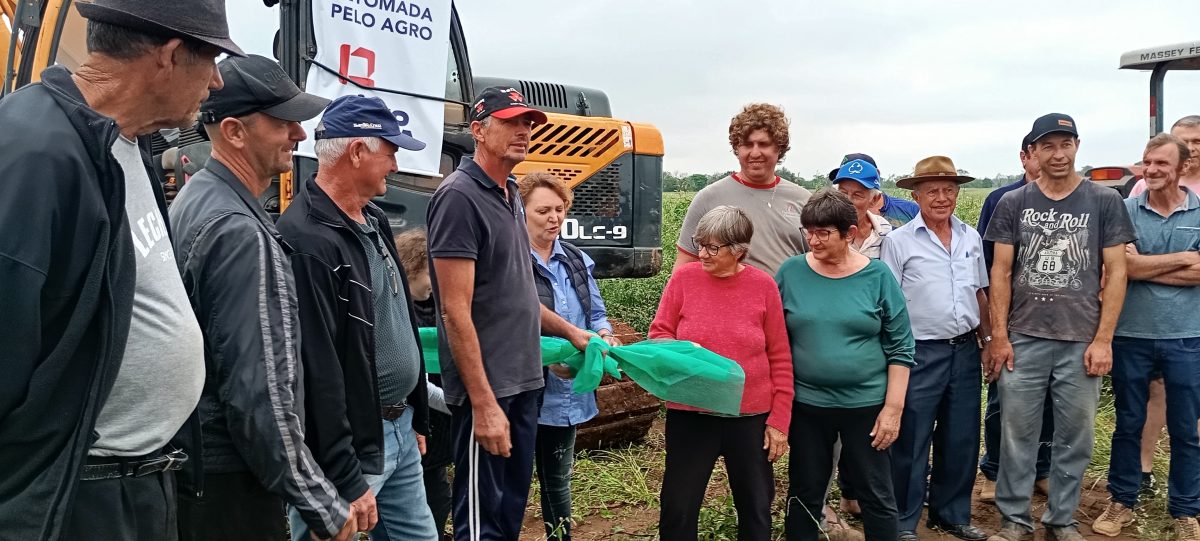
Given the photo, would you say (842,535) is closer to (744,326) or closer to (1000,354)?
(1000,354)

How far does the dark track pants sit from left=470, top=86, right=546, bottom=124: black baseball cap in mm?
969

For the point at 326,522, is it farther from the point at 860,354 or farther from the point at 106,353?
the point at 860,354

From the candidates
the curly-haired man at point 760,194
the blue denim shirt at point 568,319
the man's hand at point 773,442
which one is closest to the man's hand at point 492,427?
the blue denim shirt at point 568,319

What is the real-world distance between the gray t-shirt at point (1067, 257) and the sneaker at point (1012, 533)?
938 millimetres

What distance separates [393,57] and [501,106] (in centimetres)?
218

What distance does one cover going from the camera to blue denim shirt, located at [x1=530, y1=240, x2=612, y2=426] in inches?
140

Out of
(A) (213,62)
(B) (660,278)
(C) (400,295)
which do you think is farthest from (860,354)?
(B) (660,278)

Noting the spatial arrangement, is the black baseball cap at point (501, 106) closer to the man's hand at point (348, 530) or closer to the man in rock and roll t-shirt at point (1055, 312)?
the man's hand at point (348, 530)

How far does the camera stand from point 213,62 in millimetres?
1759

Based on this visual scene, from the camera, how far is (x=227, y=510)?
2.04 m

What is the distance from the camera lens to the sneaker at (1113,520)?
173 inches

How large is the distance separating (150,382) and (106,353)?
0.19 m

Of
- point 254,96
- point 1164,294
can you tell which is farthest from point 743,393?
point 1164,294

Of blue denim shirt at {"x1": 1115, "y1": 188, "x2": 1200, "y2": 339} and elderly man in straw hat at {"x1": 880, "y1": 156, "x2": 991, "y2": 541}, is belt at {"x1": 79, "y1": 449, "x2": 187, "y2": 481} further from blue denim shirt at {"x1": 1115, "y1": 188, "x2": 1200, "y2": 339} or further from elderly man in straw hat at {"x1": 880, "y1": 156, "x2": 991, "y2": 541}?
blue denim shirt at {"x1": 1115, "y1": 188, "x2": 1200, "y2": 339}
